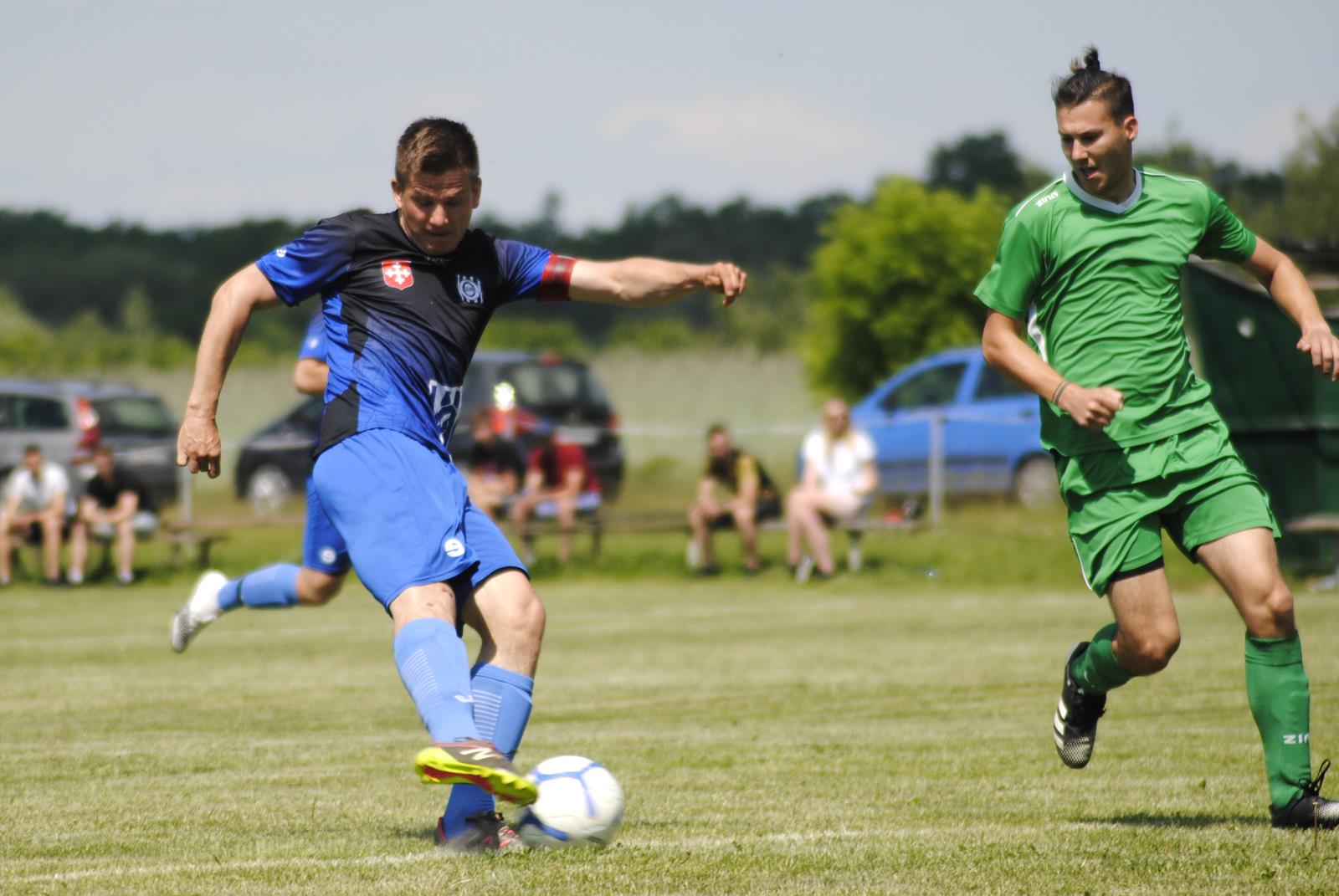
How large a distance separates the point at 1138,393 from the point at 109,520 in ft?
49.1

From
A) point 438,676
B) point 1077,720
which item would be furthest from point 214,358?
point 1077,720

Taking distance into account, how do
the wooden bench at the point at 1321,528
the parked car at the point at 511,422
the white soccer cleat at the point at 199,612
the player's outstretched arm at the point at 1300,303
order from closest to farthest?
the player's outstretched arm at the point at 1300,303, the white soccer cleat at the point at 199,612, the wooden bench at the point at 1321,528, the parked car at the point at 511,422

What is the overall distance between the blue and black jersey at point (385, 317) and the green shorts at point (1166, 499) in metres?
1.91

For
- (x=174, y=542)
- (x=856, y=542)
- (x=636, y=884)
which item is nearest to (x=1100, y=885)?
(x=636, y=884)

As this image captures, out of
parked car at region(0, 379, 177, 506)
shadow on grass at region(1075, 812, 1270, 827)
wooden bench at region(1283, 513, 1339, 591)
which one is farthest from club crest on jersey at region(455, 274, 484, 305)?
parked car at region(0, 379, 177, 506)

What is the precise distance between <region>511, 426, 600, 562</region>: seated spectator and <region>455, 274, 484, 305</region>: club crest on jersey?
12811 millimetres

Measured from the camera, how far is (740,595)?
1625 centimetres

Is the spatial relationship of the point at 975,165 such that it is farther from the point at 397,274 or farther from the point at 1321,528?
the point at 397,274

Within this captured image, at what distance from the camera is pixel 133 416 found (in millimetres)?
23203

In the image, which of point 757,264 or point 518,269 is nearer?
point 518,269

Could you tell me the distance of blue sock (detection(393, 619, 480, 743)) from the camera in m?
4.48

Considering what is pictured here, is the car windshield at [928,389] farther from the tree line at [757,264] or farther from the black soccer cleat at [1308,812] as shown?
the black soccer cleat at [1308,812]

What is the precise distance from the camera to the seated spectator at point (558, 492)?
18562 mm

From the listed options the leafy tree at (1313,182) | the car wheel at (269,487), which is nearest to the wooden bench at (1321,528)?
the car wheel at (269,487)
